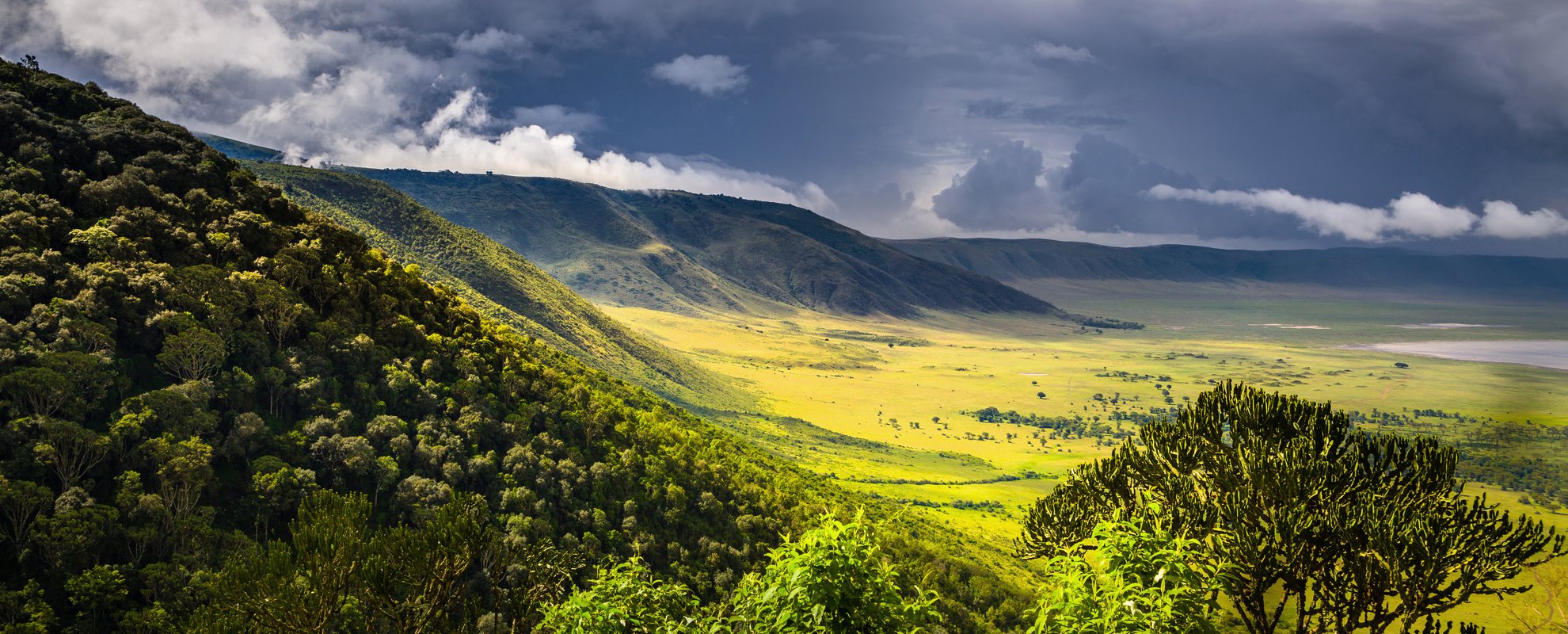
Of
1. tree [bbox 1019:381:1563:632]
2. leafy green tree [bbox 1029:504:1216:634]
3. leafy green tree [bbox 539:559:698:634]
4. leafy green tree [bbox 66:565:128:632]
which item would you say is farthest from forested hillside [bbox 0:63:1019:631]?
leafy green tree [bbox 1029:504:1216:634]

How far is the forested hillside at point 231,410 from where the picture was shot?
32938 millimetres

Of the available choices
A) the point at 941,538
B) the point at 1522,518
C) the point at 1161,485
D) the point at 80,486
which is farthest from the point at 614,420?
the point at 1522,518

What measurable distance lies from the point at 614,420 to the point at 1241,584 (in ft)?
180

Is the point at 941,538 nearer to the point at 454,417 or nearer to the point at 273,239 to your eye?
the point at 454,417

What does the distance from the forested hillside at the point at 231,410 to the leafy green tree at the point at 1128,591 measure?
65.7 ft

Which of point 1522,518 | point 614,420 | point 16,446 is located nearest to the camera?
point 1522,518

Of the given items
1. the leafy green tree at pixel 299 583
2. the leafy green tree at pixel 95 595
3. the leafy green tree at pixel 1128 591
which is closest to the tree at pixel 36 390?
the leafy green tree at pixel 95 595

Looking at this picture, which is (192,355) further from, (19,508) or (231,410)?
(19,508)

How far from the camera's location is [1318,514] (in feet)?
53.4

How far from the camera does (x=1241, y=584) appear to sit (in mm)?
16219

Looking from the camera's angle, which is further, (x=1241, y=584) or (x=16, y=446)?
(x=16, y=446)

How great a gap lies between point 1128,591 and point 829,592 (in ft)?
15.1

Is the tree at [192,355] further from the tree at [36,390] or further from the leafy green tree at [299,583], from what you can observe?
the leafy green tree at [299,583]

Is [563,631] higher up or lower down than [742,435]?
higher up
